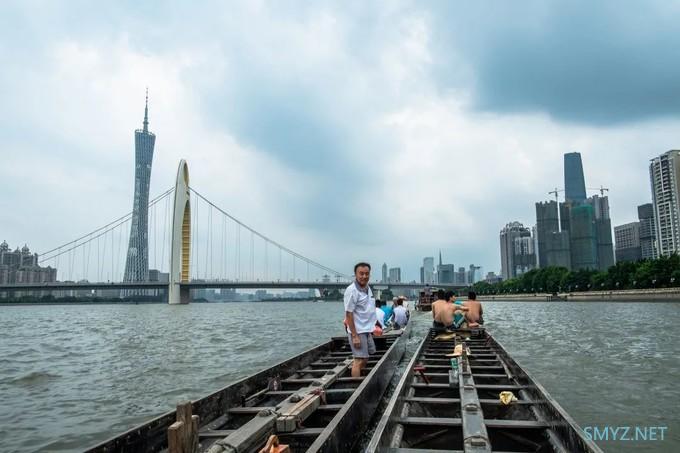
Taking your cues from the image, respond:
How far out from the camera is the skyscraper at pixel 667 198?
114 metres

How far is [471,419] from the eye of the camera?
15.6 ft

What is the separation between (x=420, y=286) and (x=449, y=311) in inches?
3485

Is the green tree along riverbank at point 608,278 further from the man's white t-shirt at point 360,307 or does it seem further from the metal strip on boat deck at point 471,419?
the man's white t-shirt at point 360,307

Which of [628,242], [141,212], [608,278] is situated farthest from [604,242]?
[141,212]

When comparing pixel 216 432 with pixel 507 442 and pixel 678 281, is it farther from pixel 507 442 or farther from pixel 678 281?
pixel 678 281

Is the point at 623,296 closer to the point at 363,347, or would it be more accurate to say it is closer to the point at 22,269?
the point at 363,347

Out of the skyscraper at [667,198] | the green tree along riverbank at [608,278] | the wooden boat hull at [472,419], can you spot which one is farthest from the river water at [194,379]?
the skyscraper at [667,198]

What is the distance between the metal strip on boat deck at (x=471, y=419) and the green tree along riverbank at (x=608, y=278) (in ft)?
232

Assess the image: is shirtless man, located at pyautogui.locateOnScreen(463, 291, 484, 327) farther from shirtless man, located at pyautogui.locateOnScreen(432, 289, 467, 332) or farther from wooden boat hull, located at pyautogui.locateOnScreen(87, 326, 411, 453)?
wooden boat hull, located at pyautogui.locateOnScreen(87, 326, 411, 453)

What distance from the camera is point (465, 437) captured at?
4.20 m

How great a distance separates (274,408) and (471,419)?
2.12 metres

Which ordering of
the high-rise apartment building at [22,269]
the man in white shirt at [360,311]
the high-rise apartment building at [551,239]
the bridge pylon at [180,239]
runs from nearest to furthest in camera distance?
1. the man in white shirt at [360,311]
2. the bridge pylon at [180,239]
3. the high-rise apartment building at [22,269]
4. the high-rise apartment building at [551,239]

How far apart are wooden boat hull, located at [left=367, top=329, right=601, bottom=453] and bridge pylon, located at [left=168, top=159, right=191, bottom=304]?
63.7m

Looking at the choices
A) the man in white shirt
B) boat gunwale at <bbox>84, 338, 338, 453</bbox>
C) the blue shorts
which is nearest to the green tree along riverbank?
the blue shorts
